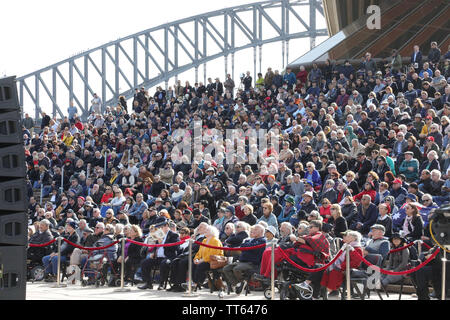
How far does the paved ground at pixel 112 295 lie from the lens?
13.6 metres

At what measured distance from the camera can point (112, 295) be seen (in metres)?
14.4

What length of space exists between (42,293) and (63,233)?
13.8 ft

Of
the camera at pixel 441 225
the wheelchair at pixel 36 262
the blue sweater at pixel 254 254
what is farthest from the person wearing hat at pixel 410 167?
the wheelchair at pixel 36 262

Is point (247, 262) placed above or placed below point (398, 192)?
below

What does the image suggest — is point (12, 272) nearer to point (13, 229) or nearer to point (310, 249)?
point (13, 229)

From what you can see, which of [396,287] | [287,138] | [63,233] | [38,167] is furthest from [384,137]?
[38,167]

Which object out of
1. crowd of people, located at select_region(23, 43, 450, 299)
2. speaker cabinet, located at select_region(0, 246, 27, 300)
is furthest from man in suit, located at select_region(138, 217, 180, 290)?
speaker cabinet, located at select_region(0, 246, 27, 300)

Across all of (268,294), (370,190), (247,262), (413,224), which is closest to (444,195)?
(370,190)

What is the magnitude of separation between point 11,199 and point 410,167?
978 cm

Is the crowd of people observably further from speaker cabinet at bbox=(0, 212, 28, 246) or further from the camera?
speaker cabinet at bbox=(0, 212, 28, 246)

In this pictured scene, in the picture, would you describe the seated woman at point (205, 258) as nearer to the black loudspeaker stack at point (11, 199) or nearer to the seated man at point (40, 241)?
the seated man at point (40, 241)

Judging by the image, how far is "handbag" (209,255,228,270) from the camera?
14.3 metres

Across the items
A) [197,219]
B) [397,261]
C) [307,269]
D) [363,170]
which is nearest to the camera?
[307,269]
